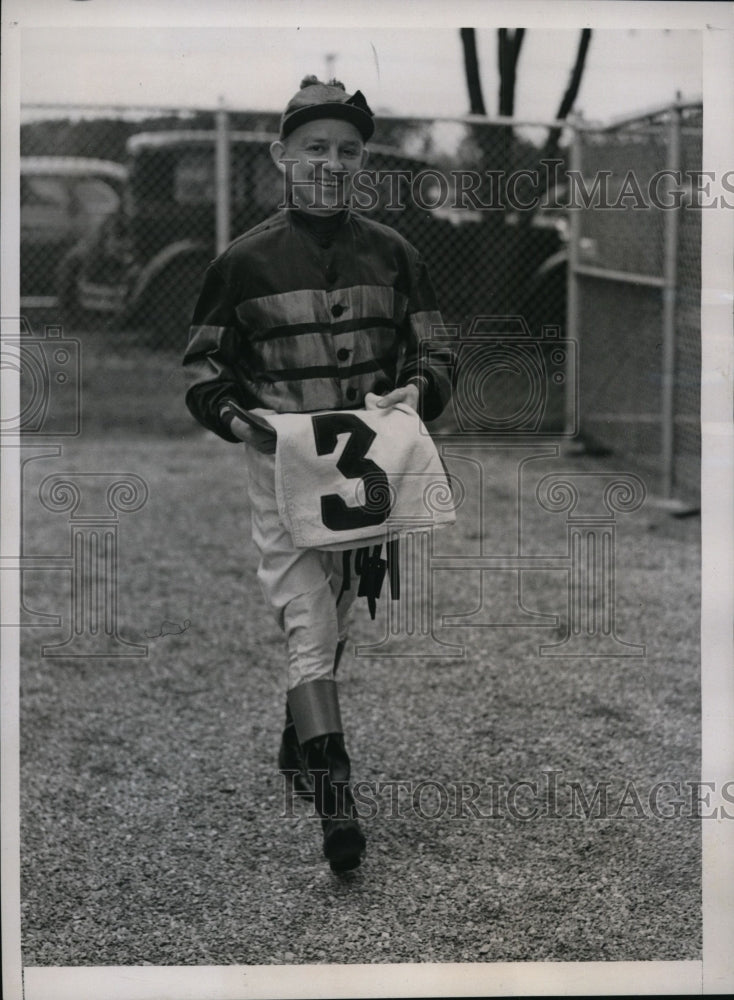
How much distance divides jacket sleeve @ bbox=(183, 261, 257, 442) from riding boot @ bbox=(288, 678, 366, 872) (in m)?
0.64

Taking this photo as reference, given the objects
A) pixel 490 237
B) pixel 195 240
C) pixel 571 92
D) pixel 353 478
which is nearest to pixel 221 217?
pixel 195 240

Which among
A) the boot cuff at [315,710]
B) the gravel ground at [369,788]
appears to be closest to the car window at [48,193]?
the gravel ground at [369,788]

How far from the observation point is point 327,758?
3.62m

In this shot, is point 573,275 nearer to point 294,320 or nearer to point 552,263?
point 552,263

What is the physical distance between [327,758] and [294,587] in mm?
416

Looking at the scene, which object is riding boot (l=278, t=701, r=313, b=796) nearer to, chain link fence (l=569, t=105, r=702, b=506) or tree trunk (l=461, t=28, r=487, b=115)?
tree trunk (l=461, t=28, r=487, b=115)

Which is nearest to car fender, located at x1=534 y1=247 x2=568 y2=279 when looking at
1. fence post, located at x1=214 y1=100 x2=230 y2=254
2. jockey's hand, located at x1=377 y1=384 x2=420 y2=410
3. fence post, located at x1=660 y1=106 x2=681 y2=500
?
Result: fence post, located at x1=660 y1=106 x2=681 y2=500

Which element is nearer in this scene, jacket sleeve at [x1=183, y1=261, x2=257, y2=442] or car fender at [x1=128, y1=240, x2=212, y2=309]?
jacket sleeve at [x1=183, y1=261, x2=257, y2=442]

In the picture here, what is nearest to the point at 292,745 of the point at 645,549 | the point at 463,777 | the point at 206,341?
the point at 463,777

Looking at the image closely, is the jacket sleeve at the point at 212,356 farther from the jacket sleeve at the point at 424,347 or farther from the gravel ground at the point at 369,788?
the gravel ground at the point at 369,788

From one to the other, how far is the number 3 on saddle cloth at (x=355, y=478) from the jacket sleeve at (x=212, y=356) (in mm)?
107

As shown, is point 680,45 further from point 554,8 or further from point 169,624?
point 169,624

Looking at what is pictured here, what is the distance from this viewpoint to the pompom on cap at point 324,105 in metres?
3.43

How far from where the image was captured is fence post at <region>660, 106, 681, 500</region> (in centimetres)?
780
